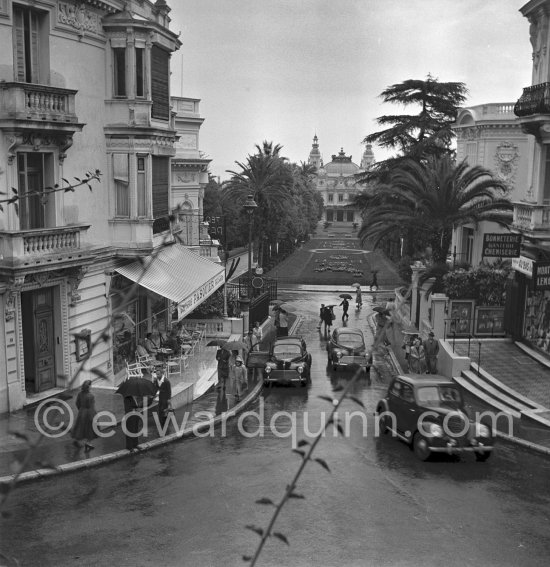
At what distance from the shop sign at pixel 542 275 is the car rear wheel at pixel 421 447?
9.04 m

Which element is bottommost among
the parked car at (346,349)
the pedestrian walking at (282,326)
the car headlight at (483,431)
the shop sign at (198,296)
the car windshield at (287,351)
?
the pedestrian walking at (282,326)

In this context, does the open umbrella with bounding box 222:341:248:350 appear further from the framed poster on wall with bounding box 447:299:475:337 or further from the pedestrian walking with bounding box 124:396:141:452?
the framed poster on wall with bounding box 447:299:475:337

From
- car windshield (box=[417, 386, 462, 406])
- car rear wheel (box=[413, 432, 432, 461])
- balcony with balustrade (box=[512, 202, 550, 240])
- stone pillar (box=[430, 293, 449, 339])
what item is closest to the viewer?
car rear wheel (box=[413, 432, 432, 461])

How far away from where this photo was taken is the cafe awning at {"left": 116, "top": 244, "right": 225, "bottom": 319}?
22125 millimetres

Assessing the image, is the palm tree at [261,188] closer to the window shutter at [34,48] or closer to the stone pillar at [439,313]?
the stone pillar at [439,313]

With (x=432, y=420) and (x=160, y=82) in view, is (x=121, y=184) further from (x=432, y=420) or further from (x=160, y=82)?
(x=432, y=420)

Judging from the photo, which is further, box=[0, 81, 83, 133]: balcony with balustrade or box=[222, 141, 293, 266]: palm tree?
box=[222, 141, 293, 266]: palm tree

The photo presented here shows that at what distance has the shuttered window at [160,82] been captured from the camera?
23031 mm

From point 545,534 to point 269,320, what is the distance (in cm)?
2374

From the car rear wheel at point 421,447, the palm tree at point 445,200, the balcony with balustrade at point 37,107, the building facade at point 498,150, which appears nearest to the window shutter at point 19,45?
the balcony with balustrade at point 37,107

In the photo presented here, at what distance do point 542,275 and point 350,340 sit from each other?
23.8 ft


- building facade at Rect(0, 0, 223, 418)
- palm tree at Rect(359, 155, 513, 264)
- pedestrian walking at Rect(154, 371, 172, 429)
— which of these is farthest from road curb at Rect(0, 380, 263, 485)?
palm tree at Rect(359, 155, 513, 264)

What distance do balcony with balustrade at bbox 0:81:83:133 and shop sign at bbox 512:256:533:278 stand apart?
47.3ft

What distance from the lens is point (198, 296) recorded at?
24.4 metres
